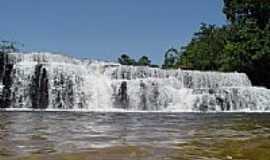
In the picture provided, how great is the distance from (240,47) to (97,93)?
16.3 metres

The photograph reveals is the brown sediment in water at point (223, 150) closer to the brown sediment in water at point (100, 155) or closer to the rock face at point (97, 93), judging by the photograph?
the brown sediment in water at point (100, 155)

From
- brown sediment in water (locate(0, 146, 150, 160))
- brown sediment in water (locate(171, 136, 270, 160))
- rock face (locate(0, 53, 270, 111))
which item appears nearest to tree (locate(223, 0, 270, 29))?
rock face (locate(0, 53, 270, 111))

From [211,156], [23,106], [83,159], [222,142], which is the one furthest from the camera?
[23,106]

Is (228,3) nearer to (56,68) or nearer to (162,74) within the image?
(162,74)

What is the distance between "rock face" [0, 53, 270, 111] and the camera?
30.3 m

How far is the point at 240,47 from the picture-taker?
4438cm

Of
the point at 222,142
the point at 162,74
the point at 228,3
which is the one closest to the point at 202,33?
the point at 228,3

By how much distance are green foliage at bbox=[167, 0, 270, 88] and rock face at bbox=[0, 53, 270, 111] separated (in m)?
9.99

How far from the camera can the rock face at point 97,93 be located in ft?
99.3

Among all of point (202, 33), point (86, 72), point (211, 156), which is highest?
point (202, 33)

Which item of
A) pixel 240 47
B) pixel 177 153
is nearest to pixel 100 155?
pixel 177 153

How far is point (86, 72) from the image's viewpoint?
3291 centimetres

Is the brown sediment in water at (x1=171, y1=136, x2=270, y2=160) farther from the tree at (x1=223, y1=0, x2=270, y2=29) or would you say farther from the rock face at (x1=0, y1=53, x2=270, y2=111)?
the tree at (x1=223, y1=0, x2=270, y2=29)

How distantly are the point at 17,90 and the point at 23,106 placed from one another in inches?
47.9
